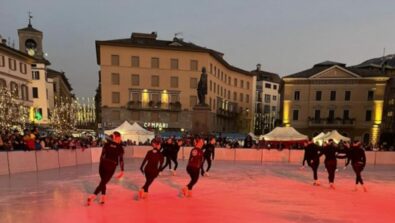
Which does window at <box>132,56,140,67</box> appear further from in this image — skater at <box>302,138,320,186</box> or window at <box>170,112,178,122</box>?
skater at <box>302,138,320,186</box>

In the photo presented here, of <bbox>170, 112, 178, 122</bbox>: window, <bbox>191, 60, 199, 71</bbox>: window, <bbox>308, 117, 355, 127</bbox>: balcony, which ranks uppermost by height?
<bbox>191, 60, 199, 71</bbox>: window

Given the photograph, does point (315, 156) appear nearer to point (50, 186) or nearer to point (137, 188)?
point (137, 188)

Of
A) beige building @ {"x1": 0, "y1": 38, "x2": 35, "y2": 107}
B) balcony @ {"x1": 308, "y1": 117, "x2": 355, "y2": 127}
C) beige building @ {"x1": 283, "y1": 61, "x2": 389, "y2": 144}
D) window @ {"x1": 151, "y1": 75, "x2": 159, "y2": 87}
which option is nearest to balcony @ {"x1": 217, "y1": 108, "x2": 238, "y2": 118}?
beige building @ {"x1": 283, "y1": 61, "x2": 389, "y2": 144}

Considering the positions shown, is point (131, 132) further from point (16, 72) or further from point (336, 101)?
point (336, 101)

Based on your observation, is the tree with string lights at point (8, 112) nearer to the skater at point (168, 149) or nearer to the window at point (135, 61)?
the window at point (135, 61)

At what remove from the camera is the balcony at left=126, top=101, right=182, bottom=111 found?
44.6m

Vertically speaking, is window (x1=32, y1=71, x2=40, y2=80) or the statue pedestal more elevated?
window (x1=32, y1=71, x2=40, y2=80)

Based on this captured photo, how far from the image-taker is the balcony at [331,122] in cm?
4709

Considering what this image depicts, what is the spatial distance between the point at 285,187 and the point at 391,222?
14.0 feet

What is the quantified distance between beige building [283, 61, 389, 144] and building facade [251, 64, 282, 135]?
23039mm

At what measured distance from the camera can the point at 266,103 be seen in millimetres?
78938

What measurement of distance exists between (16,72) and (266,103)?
185ft

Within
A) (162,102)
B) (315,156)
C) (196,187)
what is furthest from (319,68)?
(196,187)

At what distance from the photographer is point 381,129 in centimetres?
4688
